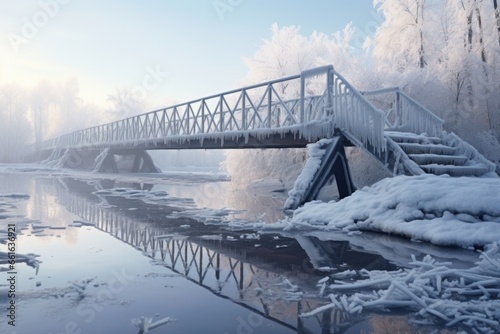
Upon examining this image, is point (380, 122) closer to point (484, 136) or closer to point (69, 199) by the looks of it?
point (484, 136)

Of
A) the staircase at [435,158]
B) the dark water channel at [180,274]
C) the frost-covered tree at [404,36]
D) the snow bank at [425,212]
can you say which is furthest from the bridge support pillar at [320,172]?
the frost-covered tree at [404,36]

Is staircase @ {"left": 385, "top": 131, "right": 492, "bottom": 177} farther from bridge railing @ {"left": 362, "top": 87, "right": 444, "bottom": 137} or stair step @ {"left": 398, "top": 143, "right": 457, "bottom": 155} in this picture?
bridge railing @ {"left": 362, "top": 87, "right": 444, "bottom": 137}

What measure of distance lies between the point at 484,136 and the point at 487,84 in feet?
7.28

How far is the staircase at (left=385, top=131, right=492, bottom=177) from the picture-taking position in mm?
7656

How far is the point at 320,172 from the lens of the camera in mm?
7840

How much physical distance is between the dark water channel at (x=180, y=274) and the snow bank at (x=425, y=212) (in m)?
0.45

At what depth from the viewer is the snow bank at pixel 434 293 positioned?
8.01ft

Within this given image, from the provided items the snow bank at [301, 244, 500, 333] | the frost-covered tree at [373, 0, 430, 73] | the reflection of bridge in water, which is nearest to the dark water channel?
the reflection of bridge in water

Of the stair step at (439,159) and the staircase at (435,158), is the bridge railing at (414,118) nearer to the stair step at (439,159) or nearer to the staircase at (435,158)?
the staircase at (435,158)

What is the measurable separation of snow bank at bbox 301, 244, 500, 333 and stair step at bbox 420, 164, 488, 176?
14.8 feet

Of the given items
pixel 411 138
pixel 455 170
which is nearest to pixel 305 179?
pixel 411 138

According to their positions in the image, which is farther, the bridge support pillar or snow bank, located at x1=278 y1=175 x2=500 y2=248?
the bridge support pillar

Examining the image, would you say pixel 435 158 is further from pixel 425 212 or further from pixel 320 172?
pixel 425 212

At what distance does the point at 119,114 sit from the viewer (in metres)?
50.6
